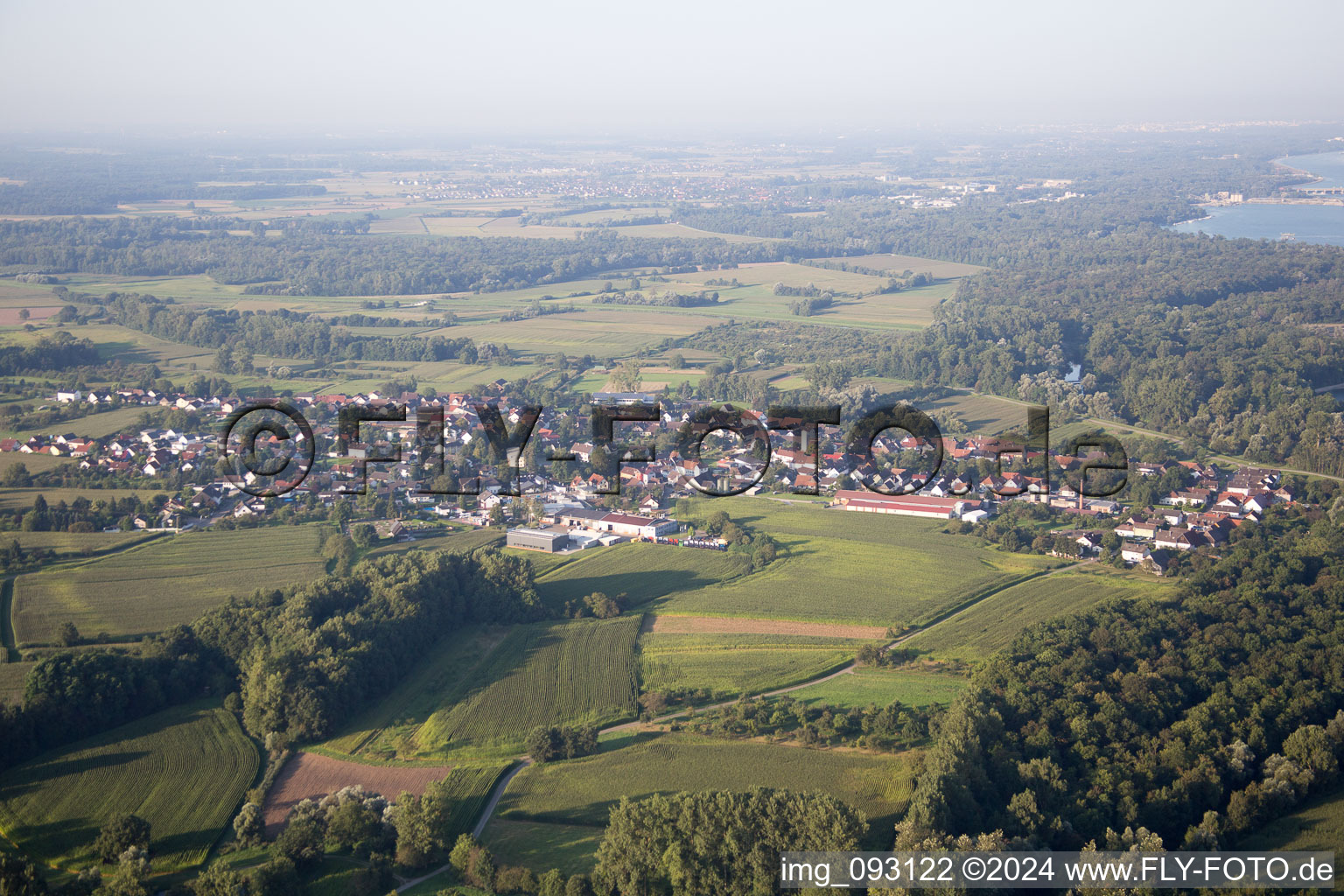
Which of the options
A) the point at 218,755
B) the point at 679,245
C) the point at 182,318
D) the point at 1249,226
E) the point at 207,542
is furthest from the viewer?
the point at 1249,226

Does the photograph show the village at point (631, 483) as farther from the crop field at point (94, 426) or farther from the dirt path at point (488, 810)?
the dirt path at point (488, 810)

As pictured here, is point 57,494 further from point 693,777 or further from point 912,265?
point 912,265

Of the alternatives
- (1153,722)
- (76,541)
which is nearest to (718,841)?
(1153,722)

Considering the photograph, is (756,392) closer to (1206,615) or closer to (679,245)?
(1206,615)

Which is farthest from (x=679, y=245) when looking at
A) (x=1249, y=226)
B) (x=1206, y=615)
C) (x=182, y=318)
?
(x=1206, y=615)

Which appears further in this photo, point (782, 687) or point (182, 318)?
point (182, 318)

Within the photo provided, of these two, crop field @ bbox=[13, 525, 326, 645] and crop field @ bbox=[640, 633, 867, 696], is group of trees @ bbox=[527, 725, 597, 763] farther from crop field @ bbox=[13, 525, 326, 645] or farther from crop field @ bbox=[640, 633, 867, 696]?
crop field @ bbox=[13, 525, 326, 645]
